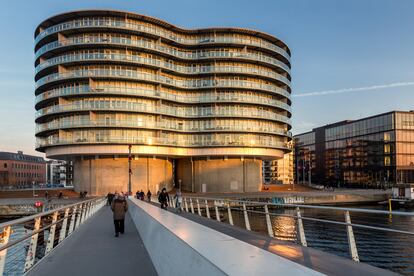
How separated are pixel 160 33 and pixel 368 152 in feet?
192

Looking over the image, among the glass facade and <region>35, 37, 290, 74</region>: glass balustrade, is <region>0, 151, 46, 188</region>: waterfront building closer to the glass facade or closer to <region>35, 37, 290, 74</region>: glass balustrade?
the glass facade

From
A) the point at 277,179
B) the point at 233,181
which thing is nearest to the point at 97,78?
the point at 233,181

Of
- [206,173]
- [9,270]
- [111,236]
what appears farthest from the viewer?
[206,173]

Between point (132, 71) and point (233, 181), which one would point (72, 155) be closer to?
point (132, 71)

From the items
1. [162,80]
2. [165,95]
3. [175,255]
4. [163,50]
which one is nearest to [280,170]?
[165,95]

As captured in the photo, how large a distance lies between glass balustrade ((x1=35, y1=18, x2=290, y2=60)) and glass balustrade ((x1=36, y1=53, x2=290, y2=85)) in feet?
15.8

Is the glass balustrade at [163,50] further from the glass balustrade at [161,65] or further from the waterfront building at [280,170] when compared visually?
the waterfront building at [280,170]

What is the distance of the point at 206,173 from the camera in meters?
79.3

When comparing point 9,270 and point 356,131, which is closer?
point 9,270

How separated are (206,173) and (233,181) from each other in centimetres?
553

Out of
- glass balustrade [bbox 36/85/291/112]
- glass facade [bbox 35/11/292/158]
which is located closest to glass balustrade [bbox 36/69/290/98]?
glass facade [bbox 35/11/292/158]

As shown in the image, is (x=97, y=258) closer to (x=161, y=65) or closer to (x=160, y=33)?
(x=161, y=65)

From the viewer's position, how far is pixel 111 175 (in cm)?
7069

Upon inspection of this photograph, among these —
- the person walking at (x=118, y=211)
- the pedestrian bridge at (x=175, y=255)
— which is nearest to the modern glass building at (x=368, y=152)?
the person walking at (x=118, y=211)
